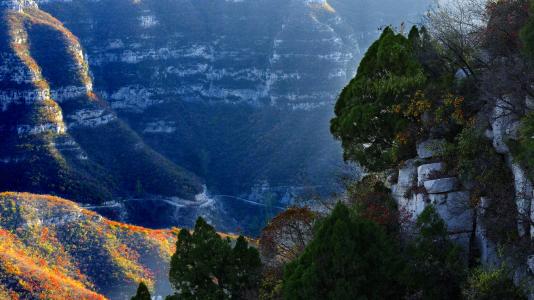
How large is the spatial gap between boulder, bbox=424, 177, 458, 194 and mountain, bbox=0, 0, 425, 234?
6367 centimetres

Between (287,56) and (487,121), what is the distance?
10668cm

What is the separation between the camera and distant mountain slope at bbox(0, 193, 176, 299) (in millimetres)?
51719

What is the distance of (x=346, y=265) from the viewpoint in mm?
19000

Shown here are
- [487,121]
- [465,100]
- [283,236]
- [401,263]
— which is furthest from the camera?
[283,236]

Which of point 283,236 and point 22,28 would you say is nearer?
point 283,236

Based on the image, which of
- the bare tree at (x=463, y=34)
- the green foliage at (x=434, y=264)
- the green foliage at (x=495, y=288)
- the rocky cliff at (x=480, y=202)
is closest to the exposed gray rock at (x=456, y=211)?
the rocky cliff at (x=480, y=202)

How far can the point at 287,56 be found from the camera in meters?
127

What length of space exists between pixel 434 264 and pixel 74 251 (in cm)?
4696

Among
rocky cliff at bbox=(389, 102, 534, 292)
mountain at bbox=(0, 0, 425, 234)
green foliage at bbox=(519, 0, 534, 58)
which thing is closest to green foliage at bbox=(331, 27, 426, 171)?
rocky cliff at bbox=(389, 102, 534, 292)

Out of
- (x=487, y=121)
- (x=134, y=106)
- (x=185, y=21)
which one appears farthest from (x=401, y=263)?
(x=185, y=21)

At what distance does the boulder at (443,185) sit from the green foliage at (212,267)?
22.9 ft

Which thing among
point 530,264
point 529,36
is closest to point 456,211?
point 530,264

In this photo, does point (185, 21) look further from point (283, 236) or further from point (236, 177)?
point (283, 236)

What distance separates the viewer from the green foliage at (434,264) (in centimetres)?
1933
